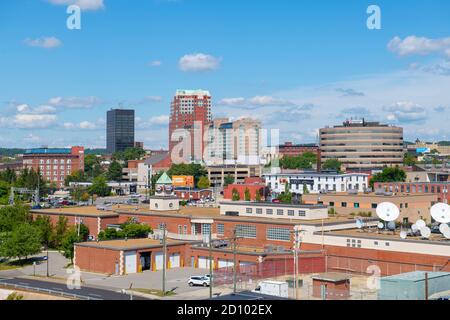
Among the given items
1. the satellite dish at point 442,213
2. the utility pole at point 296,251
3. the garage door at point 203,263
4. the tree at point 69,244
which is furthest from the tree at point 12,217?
the satellite dish at point 442,213

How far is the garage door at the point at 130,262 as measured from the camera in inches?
1618

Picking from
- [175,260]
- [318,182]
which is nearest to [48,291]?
[175,260]

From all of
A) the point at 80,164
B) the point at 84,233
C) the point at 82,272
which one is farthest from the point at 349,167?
the point at 82,272

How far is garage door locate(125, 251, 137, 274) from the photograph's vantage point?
4109cm

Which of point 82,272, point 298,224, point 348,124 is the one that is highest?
point 348,124

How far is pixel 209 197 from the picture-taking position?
96250mm

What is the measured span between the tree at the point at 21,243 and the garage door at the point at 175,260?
10.3 meters

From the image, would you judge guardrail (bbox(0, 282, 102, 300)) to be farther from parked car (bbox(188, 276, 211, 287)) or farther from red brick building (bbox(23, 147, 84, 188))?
red brick building (bbox(23, 147, 84, 188))

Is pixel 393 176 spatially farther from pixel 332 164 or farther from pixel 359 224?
pixel 359 224

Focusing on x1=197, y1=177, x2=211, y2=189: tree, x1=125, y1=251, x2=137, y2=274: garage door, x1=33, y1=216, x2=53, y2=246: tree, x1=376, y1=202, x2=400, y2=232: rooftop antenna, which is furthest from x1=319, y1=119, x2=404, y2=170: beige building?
A: x1=125, y1=251, x2=137, y2=274: garage door

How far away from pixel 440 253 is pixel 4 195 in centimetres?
7571

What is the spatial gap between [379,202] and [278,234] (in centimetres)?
1942
